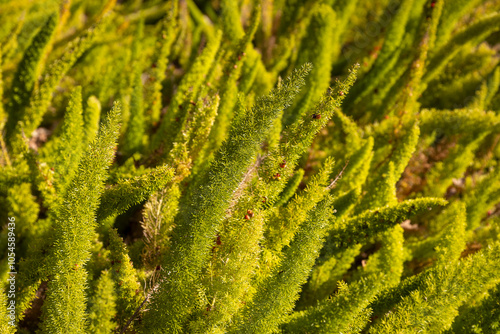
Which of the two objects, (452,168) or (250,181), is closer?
(250,181)

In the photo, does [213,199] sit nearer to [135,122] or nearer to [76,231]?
[76,231]

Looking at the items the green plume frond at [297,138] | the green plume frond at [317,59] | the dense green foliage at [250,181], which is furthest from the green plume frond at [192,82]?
the green plume frond at [297,138]

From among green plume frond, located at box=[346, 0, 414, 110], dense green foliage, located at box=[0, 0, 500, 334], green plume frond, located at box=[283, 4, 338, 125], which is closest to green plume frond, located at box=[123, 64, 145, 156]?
dense green foliage, located at box=[0, 0, 500, 334]

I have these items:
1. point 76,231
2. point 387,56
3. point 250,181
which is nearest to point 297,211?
point 250,181

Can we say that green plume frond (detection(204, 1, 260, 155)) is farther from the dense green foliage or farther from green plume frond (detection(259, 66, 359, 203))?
green plume frond (detection(259, 66, 359, 203))

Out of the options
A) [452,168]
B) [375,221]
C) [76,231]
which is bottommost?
[76,231]

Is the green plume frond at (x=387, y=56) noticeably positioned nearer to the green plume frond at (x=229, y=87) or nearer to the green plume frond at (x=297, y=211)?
the green plume frond at (x=229, y=87)
